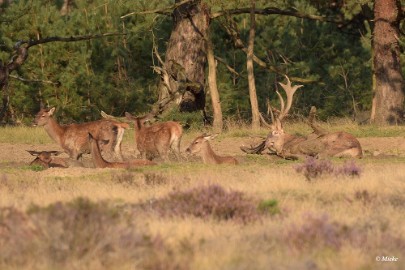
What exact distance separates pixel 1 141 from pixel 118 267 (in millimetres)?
18316

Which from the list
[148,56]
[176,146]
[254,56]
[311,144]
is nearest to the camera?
[176,146]

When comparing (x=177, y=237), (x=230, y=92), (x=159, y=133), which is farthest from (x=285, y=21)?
(x=177, y=237)

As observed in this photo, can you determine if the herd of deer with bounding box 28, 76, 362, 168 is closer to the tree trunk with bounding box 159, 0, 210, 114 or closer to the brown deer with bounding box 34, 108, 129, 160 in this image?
the brown deer with bounding box 34, 108, 129, 160

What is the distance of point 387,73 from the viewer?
2805cm

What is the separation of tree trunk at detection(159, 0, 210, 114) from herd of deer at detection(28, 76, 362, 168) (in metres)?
7.29

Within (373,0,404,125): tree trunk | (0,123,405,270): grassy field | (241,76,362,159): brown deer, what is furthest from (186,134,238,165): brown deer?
(373,0,404,125): tree trunk

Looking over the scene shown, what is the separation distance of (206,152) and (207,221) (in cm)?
888

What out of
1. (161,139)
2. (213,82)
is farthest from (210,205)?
(213,82)

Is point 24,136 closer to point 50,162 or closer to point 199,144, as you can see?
point 50,162

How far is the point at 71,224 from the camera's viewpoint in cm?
938

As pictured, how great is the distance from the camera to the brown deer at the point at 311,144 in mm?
20797

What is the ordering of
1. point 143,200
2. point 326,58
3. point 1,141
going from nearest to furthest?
point 143,200 < point 1,141 < point 326,58

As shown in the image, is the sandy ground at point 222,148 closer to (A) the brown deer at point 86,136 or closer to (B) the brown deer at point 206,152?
(A) the brown deer at point 86,136

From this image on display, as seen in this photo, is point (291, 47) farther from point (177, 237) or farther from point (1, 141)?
point (177, 237)
